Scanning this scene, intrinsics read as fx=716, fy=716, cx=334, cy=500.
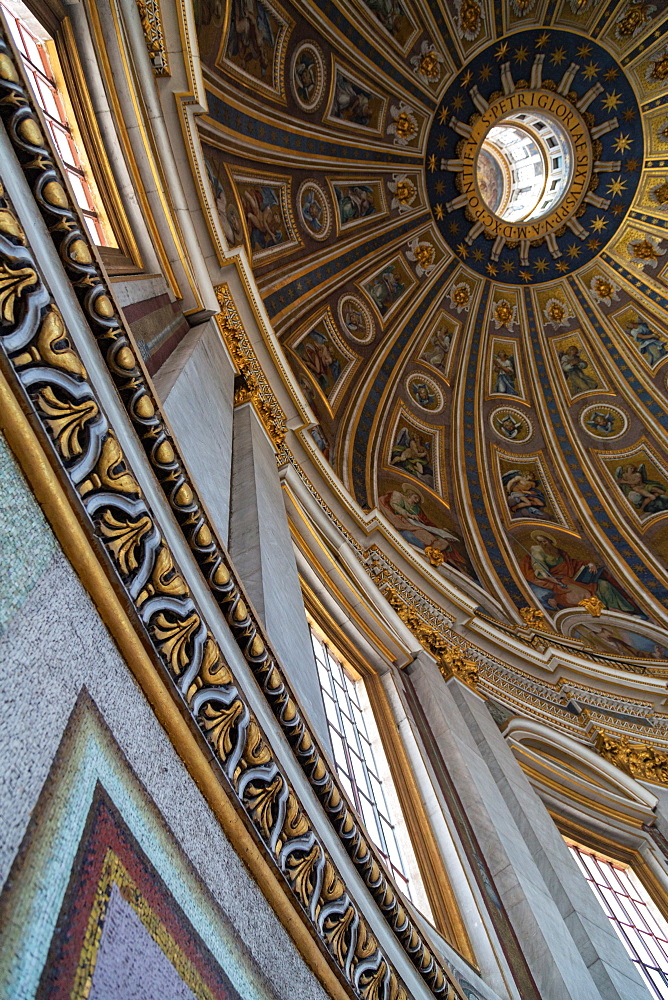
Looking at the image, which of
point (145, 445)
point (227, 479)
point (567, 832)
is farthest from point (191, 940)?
point (567, 832)

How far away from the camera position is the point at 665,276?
50.1ft

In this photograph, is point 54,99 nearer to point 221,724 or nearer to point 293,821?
point 221,724

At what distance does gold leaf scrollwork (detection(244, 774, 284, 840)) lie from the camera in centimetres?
213

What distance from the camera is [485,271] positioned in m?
16.1

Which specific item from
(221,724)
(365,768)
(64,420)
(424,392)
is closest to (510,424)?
(424,392)

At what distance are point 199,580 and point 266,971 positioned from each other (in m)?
1.13

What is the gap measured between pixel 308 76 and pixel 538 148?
7264mm

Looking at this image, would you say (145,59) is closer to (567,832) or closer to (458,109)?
Answer: (567,832)

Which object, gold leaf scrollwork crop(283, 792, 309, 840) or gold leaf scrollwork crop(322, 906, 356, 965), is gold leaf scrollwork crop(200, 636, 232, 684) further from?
gold leaf scrollwork crop(322, 906, 356, 965)

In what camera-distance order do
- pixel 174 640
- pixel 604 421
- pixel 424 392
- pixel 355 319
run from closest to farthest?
1. pixel 174 640
2. pixel 355 319
3. pixel 424 392
4. pixel 604 421

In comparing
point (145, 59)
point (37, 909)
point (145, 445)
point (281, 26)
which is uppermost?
point (281, 26)

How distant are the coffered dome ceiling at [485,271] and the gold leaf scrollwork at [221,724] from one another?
8.82m

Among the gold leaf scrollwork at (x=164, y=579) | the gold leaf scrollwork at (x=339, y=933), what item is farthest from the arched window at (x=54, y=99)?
the gold leaf scrollwork at (x=339, y=933)

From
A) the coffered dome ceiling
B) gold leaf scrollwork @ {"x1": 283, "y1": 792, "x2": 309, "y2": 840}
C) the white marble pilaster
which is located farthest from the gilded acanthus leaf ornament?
gold leaf scrollwork @ {"x1": 283, "y1": 792, "x2": 309, "y2": 840}
